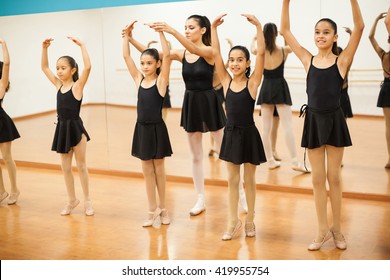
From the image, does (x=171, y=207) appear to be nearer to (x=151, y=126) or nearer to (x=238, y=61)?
(x=151, y=126)

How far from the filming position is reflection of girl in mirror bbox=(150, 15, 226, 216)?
14.1ft

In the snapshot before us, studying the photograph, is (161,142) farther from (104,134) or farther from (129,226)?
(104,134)

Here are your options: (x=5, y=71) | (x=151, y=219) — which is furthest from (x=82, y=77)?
(x=151, y=219)

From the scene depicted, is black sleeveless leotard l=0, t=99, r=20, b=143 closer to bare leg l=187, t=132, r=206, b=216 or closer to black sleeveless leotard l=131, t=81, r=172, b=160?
black sleeveless leotard l=131, t=81, r=172, b=160

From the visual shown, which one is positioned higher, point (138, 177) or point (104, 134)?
point (104, 134)

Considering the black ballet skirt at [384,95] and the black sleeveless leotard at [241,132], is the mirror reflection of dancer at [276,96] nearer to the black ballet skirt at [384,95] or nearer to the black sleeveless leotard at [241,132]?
the black ballet skirt at [384,95]

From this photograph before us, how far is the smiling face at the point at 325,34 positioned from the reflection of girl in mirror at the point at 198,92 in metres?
0.92

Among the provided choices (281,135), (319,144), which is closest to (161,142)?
(319,144)

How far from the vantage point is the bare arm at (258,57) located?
146 inches

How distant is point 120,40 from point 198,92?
1580 millimetres

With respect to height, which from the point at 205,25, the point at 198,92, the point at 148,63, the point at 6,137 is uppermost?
the point at 205,25

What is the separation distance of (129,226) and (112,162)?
67.5 inches

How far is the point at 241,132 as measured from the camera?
12.6 ft

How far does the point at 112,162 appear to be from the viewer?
5.91 metres
